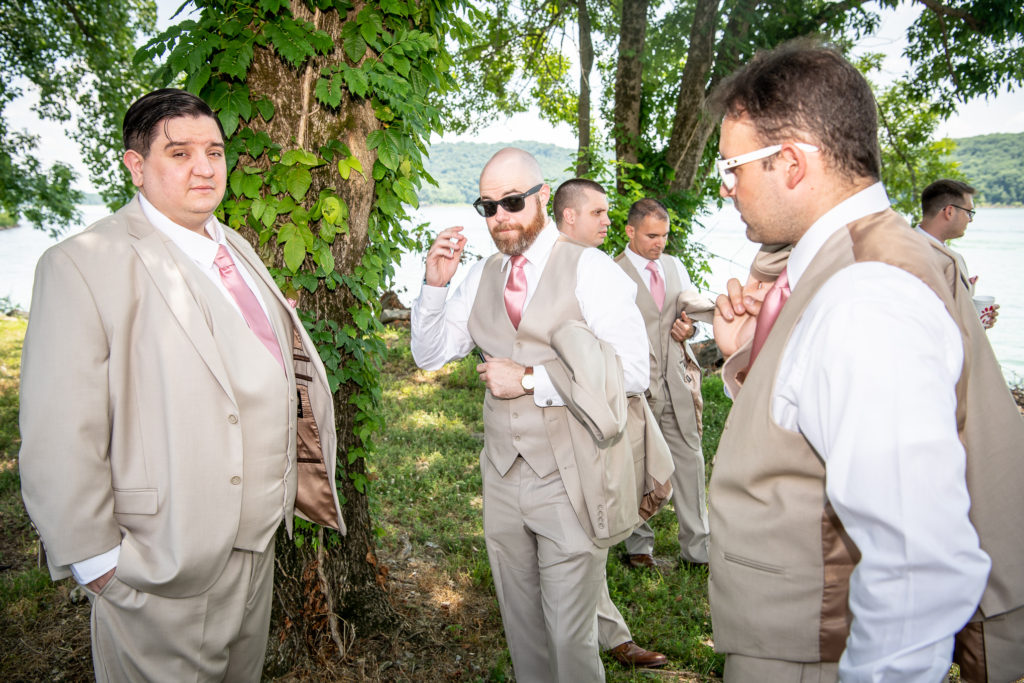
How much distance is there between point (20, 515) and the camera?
5.24 m

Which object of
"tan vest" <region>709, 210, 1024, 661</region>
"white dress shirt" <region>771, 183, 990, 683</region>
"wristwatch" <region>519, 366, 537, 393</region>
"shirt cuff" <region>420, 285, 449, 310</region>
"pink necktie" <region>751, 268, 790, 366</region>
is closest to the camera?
"white dress shirt" <region>771, 183, 990, 683</region>

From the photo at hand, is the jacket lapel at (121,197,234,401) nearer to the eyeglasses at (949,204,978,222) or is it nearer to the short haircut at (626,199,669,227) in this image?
the short haircut at (626,199,669,227)

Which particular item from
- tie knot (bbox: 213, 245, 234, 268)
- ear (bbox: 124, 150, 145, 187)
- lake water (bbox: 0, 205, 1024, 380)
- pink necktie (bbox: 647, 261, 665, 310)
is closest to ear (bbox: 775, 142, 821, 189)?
lake water (bbox: 0, 205, 1024, 380)

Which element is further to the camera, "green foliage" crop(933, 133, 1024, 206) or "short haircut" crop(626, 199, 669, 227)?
"green foliage" crop(933, 133, 1024, 206)

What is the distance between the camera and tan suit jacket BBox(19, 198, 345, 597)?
1.89 meters

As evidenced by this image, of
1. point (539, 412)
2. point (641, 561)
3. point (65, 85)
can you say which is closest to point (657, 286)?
point (641, 561)

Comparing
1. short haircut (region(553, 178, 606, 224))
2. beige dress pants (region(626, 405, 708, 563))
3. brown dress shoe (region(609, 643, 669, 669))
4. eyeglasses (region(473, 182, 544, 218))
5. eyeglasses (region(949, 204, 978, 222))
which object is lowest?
brown dress shoe (region(609, 643, 669, 669))

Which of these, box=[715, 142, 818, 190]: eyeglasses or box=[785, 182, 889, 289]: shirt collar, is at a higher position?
box=[715, 142, 818, 190]: eyeglasses

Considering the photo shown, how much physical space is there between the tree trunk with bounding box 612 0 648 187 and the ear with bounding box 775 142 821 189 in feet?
24.3

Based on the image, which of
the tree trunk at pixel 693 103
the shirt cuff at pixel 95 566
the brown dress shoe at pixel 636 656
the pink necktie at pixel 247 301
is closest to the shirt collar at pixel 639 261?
the brown dress shoe at pixel 636 656

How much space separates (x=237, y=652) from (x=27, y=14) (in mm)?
10572

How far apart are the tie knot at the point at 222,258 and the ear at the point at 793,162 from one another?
188 centimetres

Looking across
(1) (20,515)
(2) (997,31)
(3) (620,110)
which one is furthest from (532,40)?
(1) (20,515)

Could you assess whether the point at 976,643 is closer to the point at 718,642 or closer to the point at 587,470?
the point at 718,642
